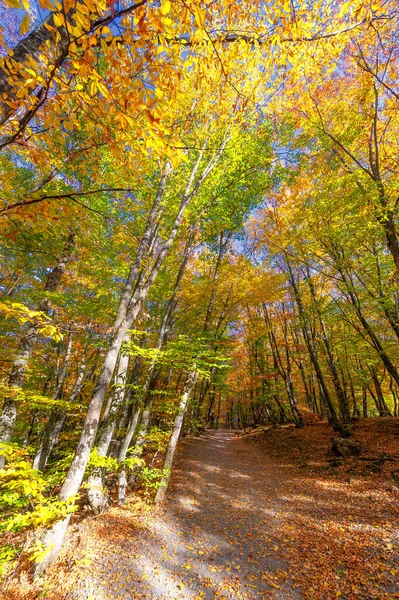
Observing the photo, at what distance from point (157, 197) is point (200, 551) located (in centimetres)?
846

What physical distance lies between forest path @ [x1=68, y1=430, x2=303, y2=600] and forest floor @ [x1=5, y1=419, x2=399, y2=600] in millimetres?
A: 19

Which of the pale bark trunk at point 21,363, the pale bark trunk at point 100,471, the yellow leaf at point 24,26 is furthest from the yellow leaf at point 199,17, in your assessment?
the pale bark trunk at point 21,363

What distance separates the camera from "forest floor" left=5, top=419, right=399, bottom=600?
377 cm

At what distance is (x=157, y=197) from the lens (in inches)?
263

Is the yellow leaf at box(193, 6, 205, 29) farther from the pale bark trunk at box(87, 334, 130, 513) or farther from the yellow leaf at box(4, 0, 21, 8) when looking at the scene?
the pale bark trunk at box(87, 334, 130, 513)

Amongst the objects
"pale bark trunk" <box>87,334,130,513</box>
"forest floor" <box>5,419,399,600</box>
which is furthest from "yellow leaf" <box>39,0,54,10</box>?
"forest floor" <box>5,419,399,600</box>

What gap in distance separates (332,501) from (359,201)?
30.6 ft

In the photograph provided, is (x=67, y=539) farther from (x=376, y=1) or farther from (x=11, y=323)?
(x=376, y=1)

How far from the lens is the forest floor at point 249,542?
3770 millimetres

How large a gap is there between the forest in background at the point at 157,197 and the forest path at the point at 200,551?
0.93 meters

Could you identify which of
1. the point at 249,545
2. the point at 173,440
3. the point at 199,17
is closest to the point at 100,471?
the point at 173,440

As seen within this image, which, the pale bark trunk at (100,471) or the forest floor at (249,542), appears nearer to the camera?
the forest floor at (249,542)

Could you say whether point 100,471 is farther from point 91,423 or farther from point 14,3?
point 14,3

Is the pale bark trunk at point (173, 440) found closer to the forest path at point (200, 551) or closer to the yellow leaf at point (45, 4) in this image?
the forest path at point (200, 551)
